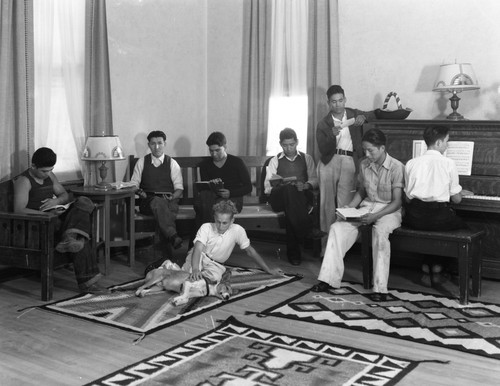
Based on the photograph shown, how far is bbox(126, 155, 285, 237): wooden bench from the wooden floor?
80 centimetres

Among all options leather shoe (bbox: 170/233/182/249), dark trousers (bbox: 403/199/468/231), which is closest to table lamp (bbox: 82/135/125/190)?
Result: leather shoe (bbox: 170/233/182/249)

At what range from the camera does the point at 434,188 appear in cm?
462

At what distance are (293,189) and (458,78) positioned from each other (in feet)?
5.06

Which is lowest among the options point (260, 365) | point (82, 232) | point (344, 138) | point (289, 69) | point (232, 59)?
point (260, 365)

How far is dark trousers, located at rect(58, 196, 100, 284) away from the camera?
472 cm

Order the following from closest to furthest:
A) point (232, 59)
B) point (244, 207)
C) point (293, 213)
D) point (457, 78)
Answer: point (457, 78)
point (293, 213)
point (244, 207)
point (232, 59)

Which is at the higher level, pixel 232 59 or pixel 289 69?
pixel 232 59

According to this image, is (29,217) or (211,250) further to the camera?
(211,250)

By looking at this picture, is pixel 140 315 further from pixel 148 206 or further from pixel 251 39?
pixel 251 39

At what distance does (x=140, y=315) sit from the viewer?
4230mm

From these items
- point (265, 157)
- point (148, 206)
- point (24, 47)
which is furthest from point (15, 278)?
point (265, 157)

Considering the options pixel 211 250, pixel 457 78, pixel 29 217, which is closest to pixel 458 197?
pixel 457 78

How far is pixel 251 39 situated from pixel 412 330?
3.69 meters

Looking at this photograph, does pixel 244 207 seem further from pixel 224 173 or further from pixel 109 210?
pixel 109 210
